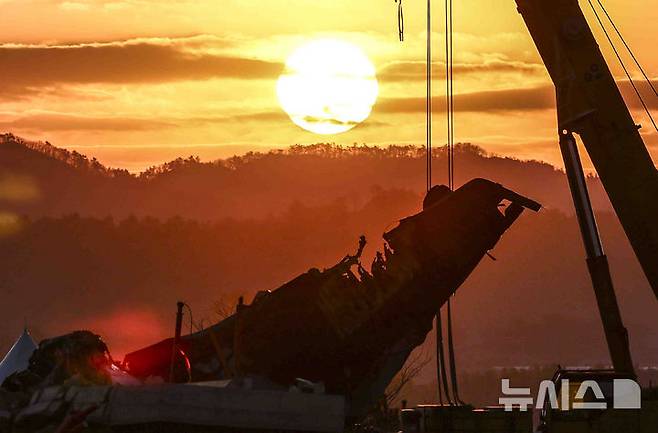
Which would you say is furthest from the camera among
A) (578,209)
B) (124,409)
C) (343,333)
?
(343,333)

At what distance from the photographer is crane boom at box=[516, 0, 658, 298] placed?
39.5 metres

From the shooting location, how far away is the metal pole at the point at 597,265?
125 ft

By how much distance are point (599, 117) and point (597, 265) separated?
427 centimetres

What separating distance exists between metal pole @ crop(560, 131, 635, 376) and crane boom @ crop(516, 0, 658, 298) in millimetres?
542

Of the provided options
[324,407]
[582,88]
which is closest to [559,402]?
[324,407]

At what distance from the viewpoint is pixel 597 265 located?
39.2 metres

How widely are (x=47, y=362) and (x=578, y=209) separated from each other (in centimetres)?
1471

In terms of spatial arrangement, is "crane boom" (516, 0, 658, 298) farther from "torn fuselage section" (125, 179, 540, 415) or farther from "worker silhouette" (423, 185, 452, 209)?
"worker silhouette" (423, 185, 452, 209)

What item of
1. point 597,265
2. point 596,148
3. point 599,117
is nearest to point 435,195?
point 596,148

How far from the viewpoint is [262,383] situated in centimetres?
4231

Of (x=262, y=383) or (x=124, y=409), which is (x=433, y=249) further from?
(x=124, y=409)

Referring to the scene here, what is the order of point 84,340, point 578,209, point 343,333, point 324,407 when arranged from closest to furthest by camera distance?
point 324,407
point 84,340
point 578,209
point 343,333

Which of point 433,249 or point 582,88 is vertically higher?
point 582,88

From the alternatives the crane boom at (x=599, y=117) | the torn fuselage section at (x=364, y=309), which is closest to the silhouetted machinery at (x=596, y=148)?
the crane boom at (x=599, y=117)
